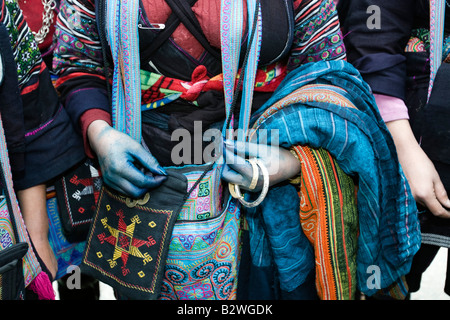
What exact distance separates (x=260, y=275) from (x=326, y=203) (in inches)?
12.5

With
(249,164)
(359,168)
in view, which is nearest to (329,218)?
(359,168)

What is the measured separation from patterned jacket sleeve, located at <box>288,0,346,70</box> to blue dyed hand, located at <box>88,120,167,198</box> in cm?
53

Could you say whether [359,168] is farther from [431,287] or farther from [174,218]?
[431,287]

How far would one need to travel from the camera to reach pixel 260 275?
46.0 inches

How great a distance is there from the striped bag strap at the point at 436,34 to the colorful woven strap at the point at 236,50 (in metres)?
0.49

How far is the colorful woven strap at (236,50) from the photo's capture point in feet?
3.14

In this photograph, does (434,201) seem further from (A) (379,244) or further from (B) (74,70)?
(B) (74,70)

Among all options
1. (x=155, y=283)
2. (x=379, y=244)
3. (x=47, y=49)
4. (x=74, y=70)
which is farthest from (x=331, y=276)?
(x=47, y=49)

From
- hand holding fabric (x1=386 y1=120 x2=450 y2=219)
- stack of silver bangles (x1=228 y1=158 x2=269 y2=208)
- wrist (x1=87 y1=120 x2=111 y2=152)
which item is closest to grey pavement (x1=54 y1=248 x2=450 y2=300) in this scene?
hand holding fabric (x1=386 y1=120 x2=450 y2=219)

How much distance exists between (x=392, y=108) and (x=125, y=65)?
0.77 meters

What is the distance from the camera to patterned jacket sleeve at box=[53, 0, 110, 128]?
41.4 inches

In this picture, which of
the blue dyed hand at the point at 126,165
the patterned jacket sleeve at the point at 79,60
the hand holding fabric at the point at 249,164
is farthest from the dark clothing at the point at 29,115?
the hand holding fabric at the point at 249,164

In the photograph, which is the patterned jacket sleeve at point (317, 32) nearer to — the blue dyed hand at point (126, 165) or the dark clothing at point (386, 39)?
the dark clothing at point (386, 39)

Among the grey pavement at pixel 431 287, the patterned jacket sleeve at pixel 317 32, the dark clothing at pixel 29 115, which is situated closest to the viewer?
the dark clothing at pixel 29 115
